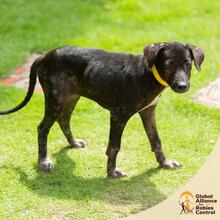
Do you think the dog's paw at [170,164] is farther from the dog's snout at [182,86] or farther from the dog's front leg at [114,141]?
the dog's snout at [182,86]

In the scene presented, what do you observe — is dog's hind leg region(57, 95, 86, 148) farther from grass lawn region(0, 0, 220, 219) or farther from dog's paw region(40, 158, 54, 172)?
dog's paw region(40, 158, 54, 172)

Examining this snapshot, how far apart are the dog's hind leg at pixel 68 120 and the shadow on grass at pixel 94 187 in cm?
51

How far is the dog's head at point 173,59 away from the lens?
19.4ft

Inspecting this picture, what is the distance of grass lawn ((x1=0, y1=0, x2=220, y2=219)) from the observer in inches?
245

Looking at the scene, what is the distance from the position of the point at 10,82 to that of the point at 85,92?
9.34 ft

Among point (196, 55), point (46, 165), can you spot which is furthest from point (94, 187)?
point (196, 55)

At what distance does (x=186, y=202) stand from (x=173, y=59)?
142 centimetres

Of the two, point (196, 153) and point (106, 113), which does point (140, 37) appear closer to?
point (106, 113)

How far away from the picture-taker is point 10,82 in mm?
9211

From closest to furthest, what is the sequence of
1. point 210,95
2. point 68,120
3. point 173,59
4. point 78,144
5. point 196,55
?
point 173,59
point 196,55
point 68,120
point 78,144
point 210,95

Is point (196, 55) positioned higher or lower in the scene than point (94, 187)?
higher

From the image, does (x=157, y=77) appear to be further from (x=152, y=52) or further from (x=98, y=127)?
(x=98, y=127)

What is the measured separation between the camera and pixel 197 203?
6020 mm

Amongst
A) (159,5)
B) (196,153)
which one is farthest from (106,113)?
(159,5)
